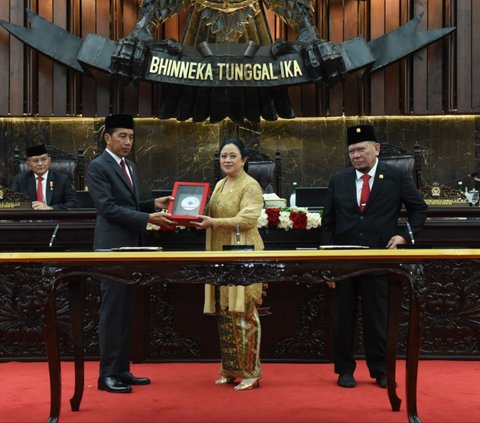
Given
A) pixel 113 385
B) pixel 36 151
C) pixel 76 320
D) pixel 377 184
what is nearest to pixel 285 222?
pixel 377 184

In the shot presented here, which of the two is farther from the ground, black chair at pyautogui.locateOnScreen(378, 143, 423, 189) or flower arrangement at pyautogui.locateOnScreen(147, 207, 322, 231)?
black chair at pyautogui.locateOnScreen(378, 143, 423, 189)

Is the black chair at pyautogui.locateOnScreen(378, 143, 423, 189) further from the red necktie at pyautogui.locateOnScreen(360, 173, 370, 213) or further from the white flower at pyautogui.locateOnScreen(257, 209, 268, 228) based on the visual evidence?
the red necktie at pyautogui.locateOnScreen(360, 173, 370, 213)

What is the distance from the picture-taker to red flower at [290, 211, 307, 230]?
18.1 feet

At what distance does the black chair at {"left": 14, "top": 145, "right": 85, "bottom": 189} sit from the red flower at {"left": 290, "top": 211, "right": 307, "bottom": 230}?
4088 millimetres

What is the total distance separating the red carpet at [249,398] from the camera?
391 centimetres

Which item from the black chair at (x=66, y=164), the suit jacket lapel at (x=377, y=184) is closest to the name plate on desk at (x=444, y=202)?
the suit jacket lapel at (x=377, y=184)

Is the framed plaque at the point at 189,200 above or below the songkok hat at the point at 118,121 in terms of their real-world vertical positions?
below

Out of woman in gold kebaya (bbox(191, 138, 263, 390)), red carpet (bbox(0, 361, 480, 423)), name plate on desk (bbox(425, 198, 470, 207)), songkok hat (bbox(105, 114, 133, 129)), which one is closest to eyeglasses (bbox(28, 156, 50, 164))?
red carpet (bbox(0, 361, 480, 423))

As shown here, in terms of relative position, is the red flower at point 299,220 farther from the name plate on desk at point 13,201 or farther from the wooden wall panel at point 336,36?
the wooden wall panel at point 336,36

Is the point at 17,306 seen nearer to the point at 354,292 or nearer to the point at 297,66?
the point at 354,292

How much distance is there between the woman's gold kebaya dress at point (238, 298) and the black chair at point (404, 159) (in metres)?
4.00

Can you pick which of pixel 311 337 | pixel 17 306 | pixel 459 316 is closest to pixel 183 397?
pixel 311 337

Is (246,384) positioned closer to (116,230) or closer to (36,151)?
(116,230)

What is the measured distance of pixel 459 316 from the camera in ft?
18.3
